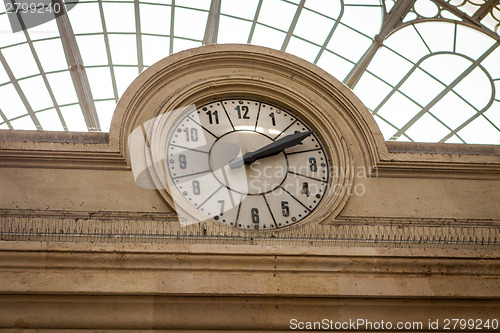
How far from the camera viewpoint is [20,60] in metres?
15.9

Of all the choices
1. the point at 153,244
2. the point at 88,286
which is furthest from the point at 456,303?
the point at 88,286

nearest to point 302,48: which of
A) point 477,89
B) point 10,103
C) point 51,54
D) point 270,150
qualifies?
point 477,89

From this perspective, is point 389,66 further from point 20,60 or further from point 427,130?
point 20,60

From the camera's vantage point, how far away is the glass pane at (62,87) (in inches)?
650

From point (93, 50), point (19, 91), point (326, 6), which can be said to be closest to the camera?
point (326, 6)

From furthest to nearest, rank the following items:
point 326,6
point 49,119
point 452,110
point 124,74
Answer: point 49,119 → point 124,74 → point 452,110 → point 326,6

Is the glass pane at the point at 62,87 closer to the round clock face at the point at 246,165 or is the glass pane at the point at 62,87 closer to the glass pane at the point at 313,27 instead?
the glass pane at the point at 313,27

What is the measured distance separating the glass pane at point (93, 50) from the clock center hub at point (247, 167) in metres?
8.65

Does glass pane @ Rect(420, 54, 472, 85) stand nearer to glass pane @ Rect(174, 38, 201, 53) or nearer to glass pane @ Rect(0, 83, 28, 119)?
glass pane @ Rect(174, 38, 201, 53)

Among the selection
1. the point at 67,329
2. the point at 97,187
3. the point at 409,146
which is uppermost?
the point at 409,146

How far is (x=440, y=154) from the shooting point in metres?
8.30

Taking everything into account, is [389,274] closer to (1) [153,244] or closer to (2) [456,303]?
(2) [456,303]

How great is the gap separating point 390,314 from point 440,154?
2.19 meters

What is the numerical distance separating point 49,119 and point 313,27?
6503mm
